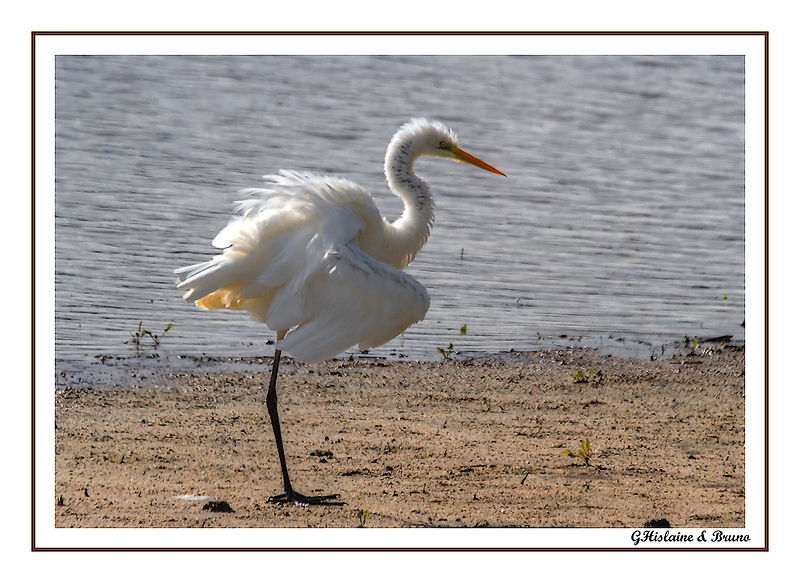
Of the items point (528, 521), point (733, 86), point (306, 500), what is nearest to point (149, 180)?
point (306, 500)

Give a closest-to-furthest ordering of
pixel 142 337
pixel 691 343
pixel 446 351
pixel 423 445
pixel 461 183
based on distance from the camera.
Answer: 1. pixel 423 445
2. pixel 142 337
3. pixel 446 351
4. pixel 691 343
5. pixel 461 183

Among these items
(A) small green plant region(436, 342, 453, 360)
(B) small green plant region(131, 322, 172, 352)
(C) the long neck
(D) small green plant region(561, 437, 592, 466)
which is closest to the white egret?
(C) the long neck

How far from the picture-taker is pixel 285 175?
629cm

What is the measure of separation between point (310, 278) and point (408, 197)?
4.33 ft

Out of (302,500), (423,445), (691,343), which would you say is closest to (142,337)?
(423,445)

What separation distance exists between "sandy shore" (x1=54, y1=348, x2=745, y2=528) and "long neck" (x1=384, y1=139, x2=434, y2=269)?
111cm

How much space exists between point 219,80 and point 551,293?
5.88 metres

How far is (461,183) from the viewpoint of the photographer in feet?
38.4

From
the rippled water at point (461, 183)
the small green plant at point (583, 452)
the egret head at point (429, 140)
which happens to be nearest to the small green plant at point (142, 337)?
the rippled water at point (461, 183)

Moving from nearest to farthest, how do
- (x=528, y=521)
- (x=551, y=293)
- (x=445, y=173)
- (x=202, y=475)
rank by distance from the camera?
(x=528, y=521) → (x=202, y=475) → (x=551, y=293) → (x=445, y=173)

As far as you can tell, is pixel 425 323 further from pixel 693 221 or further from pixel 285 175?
pixel 693 221

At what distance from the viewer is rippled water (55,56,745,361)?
8703 mm

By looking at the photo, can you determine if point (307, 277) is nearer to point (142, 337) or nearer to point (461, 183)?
point (142, 337)

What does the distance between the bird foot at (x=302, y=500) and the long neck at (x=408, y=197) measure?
1.63m
